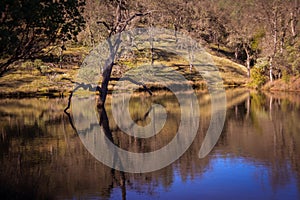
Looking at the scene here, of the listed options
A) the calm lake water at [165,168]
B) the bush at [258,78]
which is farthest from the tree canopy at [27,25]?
the bush at [258,78]

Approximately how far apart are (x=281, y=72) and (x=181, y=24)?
39474 mm

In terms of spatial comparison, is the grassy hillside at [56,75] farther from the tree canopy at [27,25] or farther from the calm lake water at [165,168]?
the tree canopy at [27,25]

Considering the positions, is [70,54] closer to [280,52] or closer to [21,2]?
[280,52]

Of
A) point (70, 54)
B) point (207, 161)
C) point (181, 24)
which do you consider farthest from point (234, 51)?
point (207, 161)

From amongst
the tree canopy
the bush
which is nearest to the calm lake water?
the tree canopy

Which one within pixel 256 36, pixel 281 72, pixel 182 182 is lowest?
pixel 182 182

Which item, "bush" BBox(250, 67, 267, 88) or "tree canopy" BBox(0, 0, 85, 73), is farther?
"bush" BBox(250, 67, 267, 88)

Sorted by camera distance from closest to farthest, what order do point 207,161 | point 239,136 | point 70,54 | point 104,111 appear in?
point 207,161, point 239,136, point 104,111, point 70,54

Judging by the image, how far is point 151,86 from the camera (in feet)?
214

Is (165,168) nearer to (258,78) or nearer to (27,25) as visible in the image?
(27,25)

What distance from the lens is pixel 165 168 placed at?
1778cm

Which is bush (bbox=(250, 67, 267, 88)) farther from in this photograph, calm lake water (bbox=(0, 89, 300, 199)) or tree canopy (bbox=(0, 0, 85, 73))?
tree canopy (bbox=(0, 0, 85, 73))

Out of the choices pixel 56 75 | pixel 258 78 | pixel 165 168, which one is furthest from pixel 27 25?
pixel 56 75

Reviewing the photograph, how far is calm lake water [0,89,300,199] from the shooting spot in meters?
14.5
